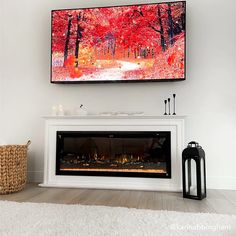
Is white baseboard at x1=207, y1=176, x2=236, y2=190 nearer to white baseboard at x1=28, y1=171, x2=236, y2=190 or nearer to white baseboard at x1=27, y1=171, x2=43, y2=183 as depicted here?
white baseboard at x1=28, y1=171, x2=236, y2=190

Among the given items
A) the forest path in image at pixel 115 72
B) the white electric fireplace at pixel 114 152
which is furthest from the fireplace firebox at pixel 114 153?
the forest path in image at pixel 115 72

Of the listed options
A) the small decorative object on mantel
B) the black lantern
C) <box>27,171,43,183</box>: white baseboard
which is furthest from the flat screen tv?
<box>27,171,43,183</box>: white baseboard

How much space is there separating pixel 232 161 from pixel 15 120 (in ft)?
8.81

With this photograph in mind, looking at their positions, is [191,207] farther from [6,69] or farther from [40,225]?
[6,69]

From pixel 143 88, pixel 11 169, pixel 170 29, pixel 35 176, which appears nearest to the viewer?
pixel 11 169

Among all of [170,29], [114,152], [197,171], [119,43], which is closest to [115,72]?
[119,43]

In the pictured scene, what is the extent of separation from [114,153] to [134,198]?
0.67 m

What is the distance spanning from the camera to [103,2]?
10.8 ft

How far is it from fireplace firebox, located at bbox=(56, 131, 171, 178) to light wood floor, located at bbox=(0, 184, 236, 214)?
9.5 inches

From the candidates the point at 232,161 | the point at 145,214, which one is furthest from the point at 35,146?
the point at 232,161

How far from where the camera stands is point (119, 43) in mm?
3057

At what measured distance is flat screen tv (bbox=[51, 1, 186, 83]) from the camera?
2949mm

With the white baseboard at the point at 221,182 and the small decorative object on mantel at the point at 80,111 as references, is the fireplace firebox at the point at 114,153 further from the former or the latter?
the white baseboard at the point at 221,182

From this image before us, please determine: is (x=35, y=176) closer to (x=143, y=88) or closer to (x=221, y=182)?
(x=143, y=88)
